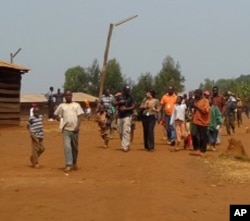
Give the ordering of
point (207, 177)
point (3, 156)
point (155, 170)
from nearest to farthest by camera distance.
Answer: point (207, 177) < point (155, 170) < point (3, 156)

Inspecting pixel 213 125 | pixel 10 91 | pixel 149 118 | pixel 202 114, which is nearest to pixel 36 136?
pixel 149 118

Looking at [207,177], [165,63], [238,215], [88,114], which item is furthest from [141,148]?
[165,63]

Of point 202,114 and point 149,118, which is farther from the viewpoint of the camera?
point 149,118

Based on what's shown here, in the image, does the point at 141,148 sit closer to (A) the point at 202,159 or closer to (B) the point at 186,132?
(B) the point at 186,132

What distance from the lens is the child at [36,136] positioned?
45.6 ft

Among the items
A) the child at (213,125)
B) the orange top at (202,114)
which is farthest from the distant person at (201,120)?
the child at (213,125)

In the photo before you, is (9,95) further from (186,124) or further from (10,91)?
(186,124)

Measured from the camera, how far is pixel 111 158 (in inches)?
607

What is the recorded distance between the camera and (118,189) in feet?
34.9

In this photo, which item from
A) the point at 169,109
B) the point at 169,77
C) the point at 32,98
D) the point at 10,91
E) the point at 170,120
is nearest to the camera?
the point at 170,120

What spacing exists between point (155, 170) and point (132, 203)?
382 centimetres

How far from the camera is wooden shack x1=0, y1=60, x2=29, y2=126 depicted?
90.6 ft

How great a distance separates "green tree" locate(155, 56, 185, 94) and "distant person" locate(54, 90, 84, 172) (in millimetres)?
53049

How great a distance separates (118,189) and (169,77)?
2428 inches
